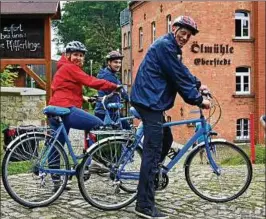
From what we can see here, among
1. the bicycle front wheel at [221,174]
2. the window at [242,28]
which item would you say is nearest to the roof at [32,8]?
the bicycle front wheel at [221,174]

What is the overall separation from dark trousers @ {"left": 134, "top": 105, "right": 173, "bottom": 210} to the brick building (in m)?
0.99

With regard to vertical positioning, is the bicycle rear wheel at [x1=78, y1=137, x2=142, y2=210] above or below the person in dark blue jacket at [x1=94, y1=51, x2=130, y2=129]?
below

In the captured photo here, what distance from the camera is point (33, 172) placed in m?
4.59

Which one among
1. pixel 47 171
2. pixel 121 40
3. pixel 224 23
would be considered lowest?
pixel 47 171

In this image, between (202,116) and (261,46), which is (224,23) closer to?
(261,46)

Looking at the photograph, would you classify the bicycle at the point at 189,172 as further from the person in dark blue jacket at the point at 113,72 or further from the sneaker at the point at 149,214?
the person in dark blue jacket at the point at 113,72

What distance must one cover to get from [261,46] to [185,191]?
4752 millimetres

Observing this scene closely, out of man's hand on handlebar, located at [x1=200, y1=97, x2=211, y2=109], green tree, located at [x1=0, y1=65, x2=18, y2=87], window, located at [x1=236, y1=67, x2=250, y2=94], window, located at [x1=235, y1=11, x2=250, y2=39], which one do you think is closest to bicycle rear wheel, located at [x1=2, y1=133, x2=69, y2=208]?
man's hand on handlebar, located at [x1=200, y1=97, x2=211, y2=109]

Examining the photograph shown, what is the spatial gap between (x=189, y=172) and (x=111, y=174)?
63cm

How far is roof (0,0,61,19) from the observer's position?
5047 mm

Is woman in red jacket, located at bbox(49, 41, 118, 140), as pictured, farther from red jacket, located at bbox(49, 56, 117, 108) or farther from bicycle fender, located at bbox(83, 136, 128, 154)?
bicycle fender, located at bbox(83, 136, 128, 154)

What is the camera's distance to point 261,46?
9.30 meters

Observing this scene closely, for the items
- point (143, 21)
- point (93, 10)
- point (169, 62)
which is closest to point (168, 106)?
point (169, 62)

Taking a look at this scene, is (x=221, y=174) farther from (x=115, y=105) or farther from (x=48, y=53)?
(x=48, y=53)
